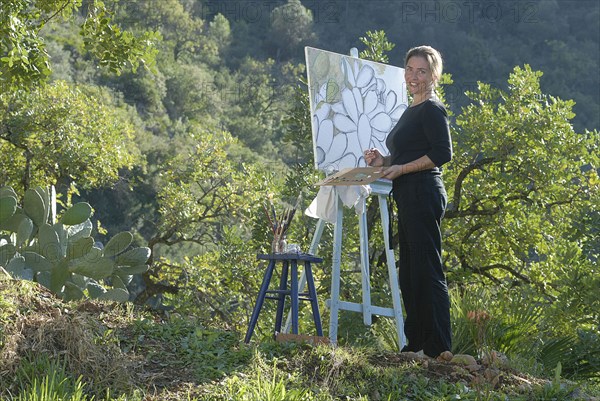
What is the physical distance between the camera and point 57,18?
8336 millimetres

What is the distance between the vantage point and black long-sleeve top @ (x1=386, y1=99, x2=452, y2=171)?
15.2 feet

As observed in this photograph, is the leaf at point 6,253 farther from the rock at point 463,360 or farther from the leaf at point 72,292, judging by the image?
the rock at point 463,360

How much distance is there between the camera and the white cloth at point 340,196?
580 cm

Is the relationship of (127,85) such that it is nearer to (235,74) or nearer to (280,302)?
(235,74)

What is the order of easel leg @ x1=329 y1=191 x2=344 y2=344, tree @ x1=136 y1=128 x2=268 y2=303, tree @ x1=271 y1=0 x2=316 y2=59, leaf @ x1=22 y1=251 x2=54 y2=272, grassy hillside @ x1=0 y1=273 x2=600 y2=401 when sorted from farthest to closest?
tree @ x1=271 y1=0 x2=316 y2=59 < tree @ x1=136 y1=128 x2=268 y2=303 < leaf @ x1=22 y1=251 x2=54 y2=272 < easel leg @ x1=329 y1=191 x2=344 y2=344 < grassy hillside @ x1=0 y1=273 x2=600 y2=401

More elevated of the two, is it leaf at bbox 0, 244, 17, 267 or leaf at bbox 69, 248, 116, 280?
leaf at bbox 0, 244, 17, 267

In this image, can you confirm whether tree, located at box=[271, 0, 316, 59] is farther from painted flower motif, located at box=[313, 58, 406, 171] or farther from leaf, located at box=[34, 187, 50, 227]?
painted flower motif, located at box=[313, 58, 406, 171]

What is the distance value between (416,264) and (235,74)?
105 feet

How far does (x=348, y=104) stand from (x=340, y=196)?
88cm

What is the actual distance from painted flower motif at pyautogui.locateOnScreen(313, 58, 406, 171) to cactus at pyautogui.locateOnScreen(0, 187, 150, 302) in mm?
1744

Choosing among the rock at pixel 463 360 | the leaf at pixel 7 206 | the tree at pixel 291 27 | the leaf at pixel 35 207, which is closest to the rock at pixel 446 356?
the rock at pixel 463 360

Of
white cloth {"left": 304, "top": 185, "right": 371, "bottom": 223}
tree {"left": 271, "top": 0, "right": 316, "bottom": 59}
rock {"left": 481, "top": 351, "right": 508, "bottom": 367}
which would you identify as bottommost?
rock {"left": 481, "top": 351, "right": 508, "bottom": 367}

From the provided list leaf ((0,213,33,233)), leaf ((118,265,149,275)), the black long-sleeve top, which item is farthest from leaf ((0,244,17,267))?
the black long-sleeve top

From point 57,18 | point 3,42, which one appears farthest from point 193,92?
point 3,42
